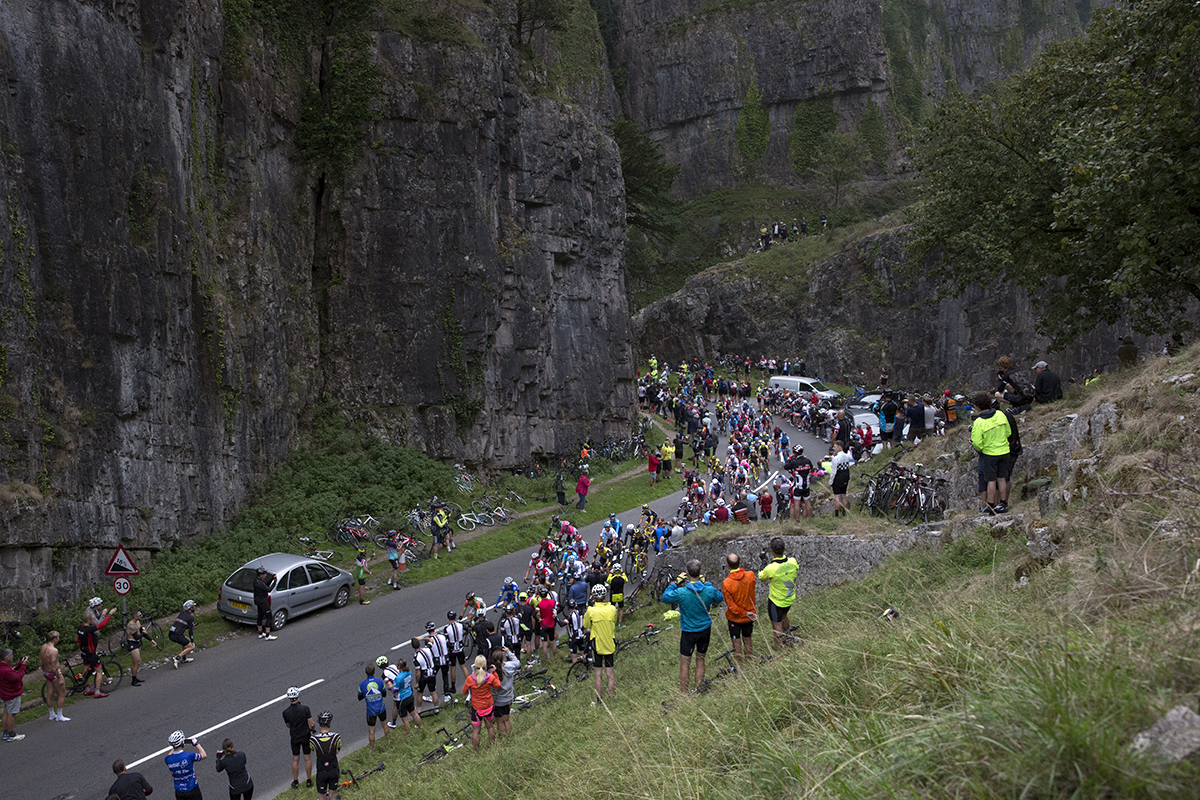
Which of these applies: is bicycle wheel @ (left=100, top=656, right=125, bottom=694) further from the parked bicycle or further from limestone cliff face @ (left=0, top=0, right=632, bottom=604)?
limestone cliff face @ (left=0, top=0, right=632, bottom=604)

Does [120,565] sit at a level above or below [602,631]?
above

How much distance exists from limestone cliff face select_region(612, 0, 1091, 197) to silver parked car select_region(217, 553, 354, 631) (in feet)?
192

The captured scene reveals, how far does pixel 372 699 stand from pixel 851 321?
46.8 meters

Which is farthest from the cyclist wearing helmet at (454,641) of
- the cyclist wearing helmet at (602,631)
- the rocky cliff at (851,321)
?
the rocky cliff at (851,321)

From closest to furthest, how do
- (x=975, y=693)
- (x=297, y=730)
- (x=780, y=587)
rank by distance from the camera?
(x=975, y=693), (x=780, y=587), (x=297, y=730)

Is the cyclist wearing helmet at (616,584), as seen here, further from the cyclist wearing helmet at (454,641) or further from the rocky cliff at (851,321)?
the rocky cliff at (851,321)

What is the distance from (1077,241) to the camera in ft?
54.3

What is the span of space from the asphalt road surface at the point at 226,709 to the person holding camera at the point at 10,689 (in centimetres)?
28

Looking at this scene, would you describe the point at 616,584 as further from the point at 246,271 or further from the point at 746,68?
the point at 746,68

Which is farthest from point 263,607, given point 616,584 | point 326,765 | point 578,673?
point 616,584

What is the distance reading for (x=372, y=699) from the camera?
12.4 meters

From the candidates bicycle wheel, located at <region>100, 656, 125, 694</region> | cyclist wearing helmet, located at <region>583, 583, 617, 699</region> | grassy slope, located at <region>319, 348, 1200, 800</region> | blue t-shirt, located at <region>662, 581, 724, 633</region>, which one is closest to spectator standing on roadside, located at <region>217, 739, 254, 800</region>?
grassy slope, located at <region>319, 348, 1200, 800</region>

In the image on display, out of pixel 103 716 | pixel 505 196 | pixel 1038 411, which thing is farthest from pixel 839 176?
pixel 103 716

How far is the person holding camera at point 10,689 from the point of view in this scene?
12.3 meters
